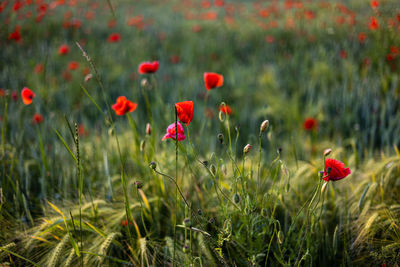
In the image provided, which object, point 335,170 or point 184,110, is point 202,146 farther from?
point 335,170

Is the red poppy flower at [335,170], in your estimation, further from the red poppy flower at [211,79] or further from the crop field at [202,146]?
the red poppy flower at [211,79]

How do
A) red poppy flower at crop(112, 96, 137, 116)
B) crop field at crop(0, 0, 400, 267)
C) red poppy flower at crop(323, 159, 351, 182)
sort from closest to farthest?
red poppy flower at crop(323, 159, 351, 182) → crop field at crop(0, 0, 400, 267) → red poppy flower at crop(112, 96, 137, 116)

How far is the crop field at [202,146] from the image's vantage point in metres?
1.03

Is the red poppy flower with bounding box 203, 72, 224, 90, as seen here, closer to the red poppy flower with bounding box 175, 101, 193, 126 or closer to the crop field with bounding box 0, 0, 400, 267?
the crop field with bounding box 0, 0, 400, 267

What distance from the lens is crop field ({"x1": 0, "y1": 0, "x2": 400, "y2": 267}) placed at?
103cm

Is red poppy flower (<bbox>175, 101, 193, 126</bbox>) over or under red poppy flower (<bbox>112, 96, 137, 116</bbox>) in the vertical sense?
over

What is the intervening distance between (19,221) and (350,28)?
15.3 ft

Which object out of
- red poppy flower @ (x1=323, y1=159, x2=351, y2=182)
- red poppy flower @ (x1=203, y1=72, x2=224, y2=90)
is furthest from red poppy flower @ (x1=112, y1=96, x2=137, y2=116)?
red poppy flower @ (x1=323, y1=159, x2=351, y2=182)

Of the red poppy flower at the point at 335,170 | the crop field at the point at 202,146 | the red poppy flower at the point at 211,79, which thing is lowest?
the crop field at the point at 202,146

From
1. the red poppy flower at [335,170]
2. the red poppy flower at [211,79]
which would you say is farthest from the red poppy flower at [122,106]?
the red poppy flower at [335,170]

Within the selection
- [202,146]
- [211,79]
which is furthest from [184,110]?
[202,146]

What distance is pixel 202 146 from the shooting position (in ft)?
6.31

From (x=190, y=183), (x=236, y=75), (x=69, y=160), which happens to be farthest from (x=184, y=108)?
(x=236, y=75)

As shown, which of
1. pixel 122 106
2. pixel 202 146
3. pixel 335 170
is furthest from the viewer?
pixel 202 146
